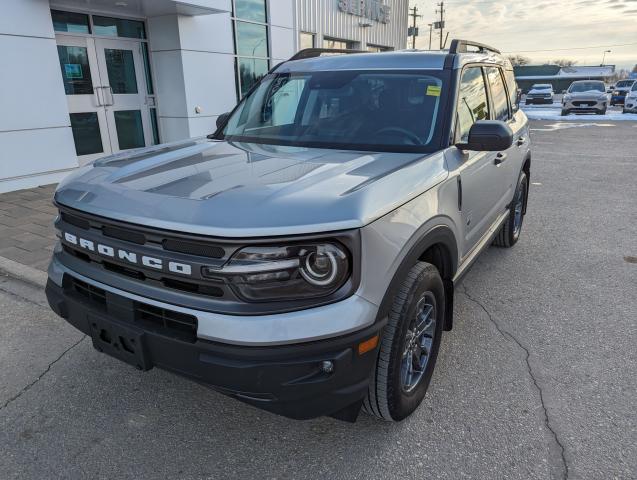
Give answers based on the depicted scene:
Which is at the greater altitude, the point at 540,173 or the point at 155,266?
the point at 155,266

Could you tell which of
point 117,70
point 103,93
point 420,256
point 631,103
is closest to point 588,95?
point 631,103

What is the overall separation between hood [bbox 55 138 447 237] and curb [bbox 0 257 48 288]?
6.34ft

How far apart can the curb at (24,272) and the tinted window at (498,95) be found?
4066 millimetres

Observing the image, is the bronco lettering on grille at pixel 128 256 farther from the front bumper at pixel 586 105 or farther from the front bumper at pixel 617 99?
the front bumper at pixel 617 99

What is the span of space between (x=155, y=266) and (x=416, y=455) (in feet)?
4.92

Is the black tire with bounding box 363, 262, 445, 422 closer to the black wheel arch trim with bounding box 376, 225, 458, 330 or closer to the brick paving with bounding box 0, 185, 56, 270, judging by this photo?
the black wheel arch trim with bounding box 376, 225, 458, 330

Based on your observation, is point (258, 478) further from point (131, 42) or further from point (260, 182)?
point (131, 42)

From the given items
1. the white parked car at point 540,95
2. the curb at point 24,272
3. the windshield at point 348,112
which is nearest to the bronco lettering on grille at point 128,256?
the windshield at point 348,112

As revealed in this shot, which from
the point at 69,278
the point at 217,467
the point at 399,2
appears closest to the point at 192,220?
the point at 69,278

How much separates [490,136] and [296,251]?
148 centimetres

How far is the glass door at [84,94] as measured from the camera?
328 inches

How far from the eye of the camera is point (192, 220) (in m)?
1.88

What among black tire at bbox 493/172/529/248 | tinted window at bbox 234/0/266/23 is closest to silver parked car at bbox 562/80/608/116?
tinted window at bbox 234/0/266/23

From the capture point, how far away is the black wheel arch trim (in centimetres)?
206
